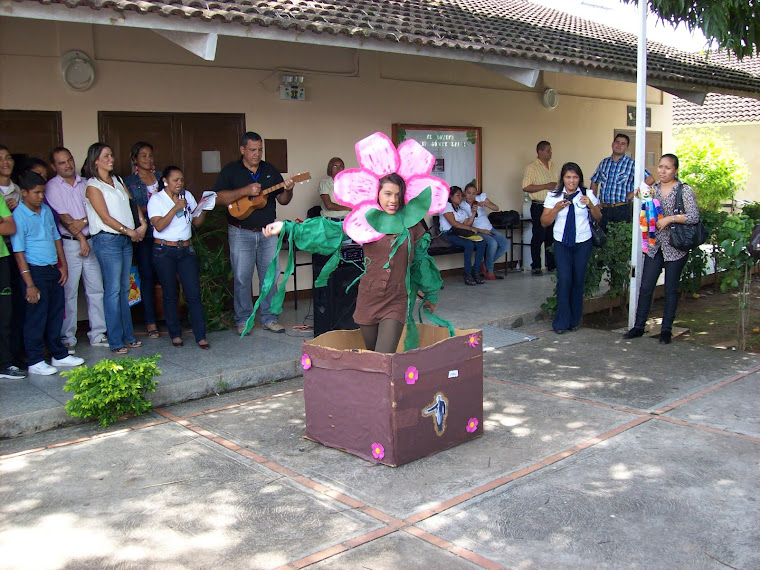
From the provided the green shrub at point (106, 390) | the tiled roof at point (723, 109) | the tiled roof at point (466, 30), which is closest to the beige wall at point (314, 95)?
the tiled roof at point (466, 30)

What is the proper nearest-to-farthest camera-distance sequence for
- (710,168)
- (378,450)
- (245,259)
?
(378,450), (245,259), (710,168)

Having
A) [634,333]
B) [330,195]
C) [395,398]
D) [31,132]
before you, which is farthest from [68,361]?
[634,333]

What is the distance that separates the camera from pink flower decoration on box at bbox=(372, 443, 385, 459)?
4.80 meters

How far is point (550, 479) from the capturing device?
459cm

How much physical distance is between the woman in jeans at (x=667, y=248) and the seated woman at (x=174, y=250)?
457 cm

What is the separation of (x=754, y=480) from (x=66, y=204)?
5.97 m

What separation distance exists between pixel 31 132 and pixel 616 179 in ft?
23.6

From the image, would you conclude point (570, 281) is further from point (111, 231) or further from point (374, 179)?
point (111, 231)

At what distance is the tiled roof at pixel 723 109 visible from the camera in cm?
2689

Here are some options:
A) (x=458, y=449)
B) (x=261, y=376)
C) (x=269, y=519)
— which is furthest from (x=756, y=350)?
(x=269, y=519)

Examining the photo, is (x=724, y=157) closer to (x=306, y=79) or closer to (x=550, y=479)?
(x=306, y=79)

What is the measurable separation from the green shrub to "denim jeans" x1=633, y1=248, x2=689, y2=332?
201 inches

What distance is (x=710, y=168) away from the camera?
76.7 feet

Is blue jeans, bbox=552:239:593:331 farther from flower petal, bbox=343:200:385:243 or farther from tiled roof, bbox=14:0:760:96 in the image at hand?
flower petal, bbox=343:200:385:243
